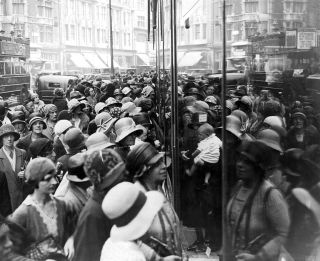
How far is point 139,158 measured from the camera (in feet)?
7.52

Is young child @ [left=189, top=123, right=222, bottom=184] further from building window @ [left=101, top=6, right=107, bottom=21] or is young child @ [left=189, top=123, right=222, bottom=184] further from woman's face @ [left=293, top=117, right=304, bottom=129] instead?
building window @ [left=101, top=6, right=107, bottom=21]

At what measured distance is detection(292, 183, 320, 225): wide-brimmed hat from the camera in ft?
6.93

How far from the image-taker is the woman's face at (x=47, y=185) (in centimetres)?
224

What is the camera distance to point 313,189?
2121 millimetres

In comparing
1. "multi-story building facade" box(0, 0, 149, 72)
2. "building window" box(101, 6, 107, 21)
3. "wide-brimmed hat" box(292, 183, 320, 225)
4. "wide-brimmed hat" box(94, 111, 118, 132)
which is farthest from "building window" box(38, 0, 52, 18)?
"wide-brimmed hat" box(292, 183, 320, 225)

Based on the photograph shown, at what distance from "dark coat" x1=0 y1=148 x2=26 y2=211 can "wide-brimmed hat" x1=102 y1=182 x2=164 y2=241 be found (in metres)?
0.48

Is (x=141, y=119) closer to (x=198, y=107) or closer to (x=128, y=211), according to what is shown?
(x=198, y=107)

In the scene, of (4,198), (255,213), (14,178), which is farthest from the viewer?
(14,178)

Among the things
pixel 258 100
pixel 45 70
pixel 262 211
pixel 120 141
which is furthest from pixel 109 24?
pixel 262 211

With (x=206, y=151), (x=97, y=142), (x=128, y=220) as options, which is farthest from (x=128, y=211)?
(x=206, y=151)

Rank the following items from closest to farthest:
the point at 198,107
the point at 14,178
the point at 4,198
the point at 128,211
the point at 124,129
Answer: the point at 128,211 → the point at 4,198 → the point at 14,178 → the point at 124,129 → the point at 198,107

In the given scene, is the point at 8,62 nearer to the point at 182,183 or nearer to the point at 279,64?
the point at 182,183

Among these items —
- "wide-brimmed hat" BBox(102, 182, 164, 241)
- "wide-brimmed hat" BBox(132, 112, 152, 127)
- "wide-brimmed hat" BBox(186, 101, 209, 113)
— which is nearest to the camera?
"wide-brimmed hat" BBox(102, 182, 164, 241)

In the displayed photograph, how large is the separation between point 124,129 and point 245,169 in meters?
1.02
